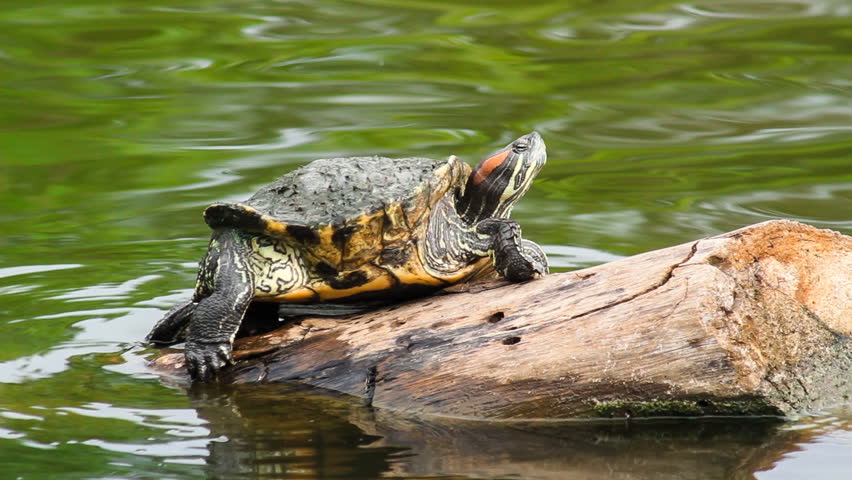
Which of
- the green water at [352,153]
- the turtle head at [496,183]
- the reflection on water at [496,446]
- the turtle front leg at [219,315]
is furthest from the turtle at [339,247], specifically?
the reflection on water at [496,446]

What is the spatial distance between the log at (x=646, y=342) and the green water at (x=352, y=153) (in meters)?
0.11

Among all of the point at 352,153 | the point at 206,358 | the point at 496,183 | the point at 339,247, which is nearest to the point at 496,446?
the point at 339,247

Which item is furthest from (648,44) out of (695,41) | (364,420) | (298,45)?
(364,420)

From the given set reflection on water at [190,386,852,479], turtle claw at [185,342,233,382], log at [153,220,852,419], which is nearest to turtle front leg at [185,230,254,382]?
turtle claw at [185,342,233,382]

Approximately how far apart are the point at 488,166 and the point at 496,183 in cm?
9

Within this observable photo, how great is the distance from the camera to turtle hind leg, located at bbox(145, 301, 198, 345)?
4992 millimetres

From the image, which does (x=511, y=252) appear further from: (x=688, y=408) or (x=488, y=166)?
(x=688, y=408)

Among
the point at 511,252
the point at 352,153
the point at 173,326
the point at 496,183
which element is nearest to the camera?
the point at 511,252

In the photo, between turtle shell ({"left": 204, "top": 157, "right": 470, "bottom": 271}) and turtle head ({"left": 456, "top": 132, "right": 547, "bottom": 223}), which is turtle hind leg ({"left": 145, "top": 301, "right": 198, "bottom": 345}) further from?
turtle head ({"left": 456, "top": 132, "right": 547, "bottom": 223})

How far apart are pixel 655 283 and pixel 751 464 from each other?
74cm

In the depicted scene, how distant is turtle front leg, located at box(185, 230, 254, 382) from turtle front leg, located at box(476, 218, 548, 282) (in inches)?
41.4

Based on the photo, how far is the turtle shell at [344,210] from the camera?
14.8 ft

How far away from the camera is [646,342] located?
12.7ft

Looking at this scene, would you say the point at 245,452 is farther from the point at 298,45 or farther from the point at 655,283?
the point at 298,45
